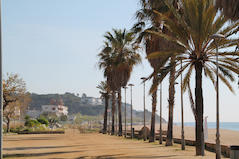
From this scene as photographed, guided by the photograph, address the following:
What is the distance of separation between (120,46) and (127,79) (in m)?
4.86

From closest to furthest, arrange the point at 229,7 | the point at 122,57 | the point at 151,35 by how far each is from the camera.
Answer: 1. the point at 229,7
2. the point at 151,35
3. the point at 122,57

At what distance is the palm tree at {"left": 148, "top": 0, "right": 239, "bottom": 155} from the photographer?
20.0 metres

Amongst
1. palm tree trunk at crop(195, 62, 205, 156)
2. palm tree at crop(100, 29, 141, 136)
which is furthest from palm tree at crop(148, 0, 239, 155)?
palm tree at crop(100, 29, 141, 136)

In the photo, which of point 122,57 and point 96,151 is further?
point 122,57

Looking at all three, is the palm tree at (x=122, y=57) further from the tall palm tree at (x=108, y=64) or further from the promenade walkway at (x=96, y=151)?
the promenade walkway at (x=96, y=151)

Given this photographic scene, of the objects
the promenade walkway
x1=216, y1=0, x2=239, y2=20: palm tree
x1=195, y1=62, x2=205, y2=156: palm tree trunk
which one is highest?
x1=216, y1=0, x2=239, y2=20: palm tree

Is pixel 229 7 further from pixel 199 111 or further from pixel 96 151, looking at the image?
pixel 96 151

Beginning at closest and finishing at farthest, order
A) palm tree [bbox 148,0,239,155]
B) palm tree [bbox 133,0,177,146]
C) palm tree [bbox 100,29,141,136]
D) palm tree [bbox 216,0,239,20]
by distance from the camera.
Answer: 1. palm tree [bbox 216,0,239,20]
2. palm tree [bbox 148,0,239,155]
3. palm tree [bbox 133,0,177,146]
4. palm tree [bbox 100,29,141,136]

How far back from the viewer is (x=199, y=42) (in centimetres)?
2072

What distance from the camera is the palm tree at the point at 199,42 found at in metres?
20.0

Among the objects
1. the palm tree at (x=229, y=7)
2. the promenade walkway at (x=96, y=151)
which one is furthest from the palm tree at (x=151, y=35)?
the palm tree at (x=229, y=7)

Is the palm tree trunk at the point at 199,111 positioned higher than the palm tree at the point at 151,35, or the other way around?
the palm tree at the point at 151,35

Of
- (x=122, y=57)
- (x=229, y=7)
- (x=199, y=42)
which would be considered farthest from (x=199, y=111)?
(x=122, y=57)

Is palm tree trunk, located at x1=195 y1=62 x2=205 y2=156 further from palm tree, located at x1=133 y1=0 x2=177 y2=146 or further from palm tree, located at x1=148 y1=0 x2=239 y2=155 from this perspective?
palm tree, located at x1=133 y1=0 x2=177 y2=146
